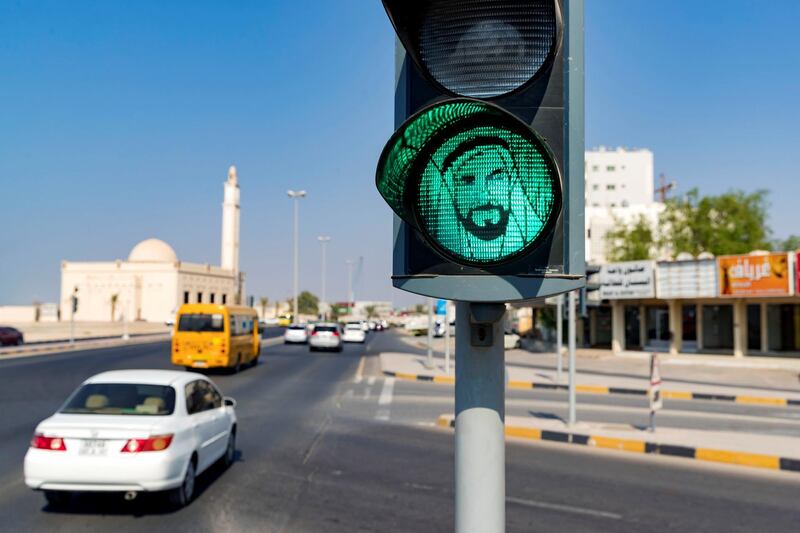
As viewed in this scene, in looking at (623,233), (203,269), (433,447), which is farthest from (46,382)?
(203,269)

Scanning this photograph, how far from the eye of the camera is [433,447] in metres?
12.2

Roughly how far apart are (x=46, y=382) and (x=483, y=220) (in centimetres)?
2334

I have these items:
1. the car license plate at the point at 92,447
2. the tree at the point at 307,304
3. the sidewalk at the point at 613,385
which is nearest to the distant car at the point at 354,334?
the sidewalk at the point at 613,385

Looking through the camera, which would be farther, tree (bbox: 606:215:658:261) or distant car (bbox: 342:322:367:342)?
distant car (bbox: 342:322:367:342)

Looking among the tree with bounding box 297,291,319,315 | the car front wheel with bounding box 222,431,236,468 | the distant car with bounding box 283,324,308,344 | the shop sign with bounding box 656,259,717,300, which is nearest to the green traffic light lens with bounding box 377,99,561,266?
the car front wheel with bounding box 222,431,236,468

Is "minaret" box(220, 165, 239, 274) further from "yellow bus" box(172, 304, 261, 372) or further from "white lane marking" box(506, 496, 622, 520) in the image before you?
"white lane marking" box(506, 496, 622, 520)

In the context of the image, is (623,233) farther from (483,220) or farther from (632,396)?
(483,220)

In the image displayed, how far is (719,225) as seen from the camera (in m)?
54.1

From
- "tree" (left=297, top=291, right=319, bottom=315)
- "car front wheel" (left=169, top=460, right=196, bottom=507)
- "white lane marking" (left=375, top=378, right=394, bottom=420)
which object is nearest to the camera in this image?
"car front wheel" (left=169, top=460, right=196, bottom=507)

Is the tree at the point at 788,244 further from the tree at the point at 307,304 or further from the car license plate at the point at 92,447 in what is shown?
the tree at the point at 307,304

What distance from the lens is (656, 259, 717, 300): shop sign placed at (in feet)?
112

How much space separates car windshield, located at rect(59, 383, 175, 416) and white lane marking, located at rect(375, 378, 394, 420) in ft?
25.8

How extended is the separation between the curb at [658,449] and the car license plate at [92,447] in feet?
27.0

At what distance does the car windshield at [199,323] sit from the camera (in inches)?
1012
